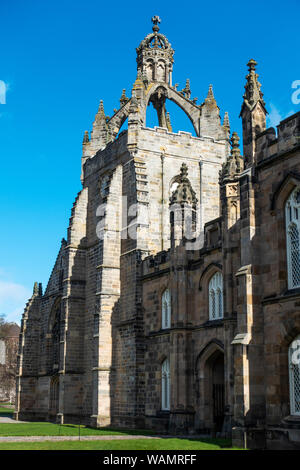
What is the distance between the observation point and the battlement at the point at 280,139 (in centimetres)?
1975

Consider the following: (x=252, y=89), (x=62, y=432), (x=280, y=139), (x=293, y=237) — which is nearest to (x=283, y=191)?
(x=293, y=237)

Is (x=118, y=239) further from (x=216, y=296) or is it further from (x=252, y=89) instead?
(x=252, y=89)

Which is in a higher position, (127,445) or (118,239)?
(118,239)

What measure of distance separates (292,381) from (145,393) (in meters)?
13.3

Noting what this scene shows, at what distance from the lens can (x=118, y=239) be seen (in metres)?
35.2

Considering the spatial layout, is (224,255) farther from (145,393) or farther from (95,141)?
(95,141)

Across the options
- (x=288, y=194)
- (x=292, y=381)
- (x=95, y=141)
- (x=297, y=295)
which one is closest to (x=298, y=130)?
(x=288, y=194)

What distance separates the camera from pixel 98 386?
3300 centimetres

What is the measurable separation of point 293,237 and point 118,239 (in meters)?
16.7

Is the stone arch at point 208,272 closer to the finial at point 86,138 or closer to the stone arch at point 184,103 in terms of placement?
the stone arch at point 184,103

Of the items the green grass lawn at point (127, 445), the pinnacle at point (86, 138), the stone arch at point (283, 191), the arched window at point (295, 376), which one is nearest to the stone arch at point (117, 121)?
the pinnacle at point (86, 138)

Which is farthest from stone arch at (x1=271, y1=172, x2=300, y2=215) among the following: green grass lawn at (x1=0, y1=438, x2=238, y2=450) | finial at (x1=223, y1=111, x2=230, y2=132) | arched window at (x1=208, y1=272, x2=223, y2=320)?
finial at (x1=223, y1=111, x2=230, y2=132)

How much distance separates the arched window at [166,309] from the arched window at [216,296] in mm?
3469

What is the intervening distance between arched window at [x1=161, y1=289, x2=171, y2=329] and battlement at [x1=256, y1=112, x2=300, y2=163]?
1086 centimetres
